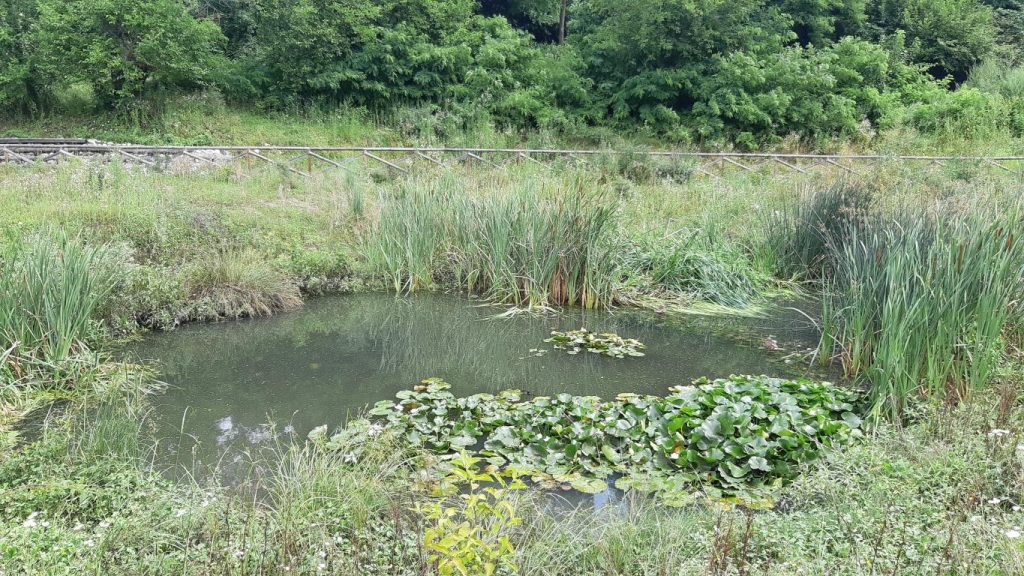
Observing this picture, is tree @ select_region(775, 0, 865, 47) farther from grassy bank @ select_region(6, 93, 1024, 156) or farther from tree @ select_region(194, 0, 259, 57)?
tree @ select_region(194, 0, 259, 57)

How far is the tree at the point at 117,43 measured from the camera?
Result: 19781 millimetres

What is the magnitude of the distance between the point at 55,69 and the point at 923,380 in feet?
74.9

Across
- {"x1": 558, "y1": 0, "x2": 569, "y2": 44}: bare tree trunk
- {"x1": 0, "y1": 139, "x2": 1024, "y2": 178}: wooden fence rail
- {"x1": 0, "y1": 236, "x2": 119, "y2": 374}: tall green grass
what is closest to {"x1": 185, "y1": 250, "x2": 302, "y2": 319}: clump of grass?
{"x1": 0, "y1": 236, "x2": 119, "y2": 374}: tall green grass

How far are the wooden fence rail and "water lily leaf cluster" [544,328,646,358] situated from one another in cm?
707

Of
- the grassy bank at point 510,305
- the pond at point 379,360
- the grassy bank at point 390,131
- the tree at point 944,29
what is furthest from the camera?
the tree at point 944,29

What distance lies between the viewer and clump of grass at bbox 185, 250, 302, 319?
773 cm

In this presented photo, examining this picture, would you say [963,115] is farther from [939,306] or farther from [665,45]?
[939,306]

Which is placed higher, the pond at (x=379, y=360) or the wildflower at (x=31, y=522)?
the wildflower at (x=31, y=522)

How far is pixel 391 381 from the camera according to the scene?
19.8 ft

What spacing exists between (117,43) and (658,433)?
71.0ft

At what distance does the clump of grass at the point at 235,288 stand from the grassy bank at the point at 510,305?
0.03 m

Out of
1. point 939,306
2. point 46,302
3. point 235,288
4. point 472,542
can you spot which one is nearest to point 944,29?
point 939,306

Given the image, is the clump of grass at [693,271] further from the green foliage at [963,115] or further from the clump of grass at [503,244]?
the green foliage at [963,115]

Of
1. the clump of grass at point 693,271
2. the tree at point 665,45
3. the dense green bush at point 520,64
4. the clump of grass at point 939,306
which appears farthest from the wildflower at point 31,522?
the tree at point 665,45
